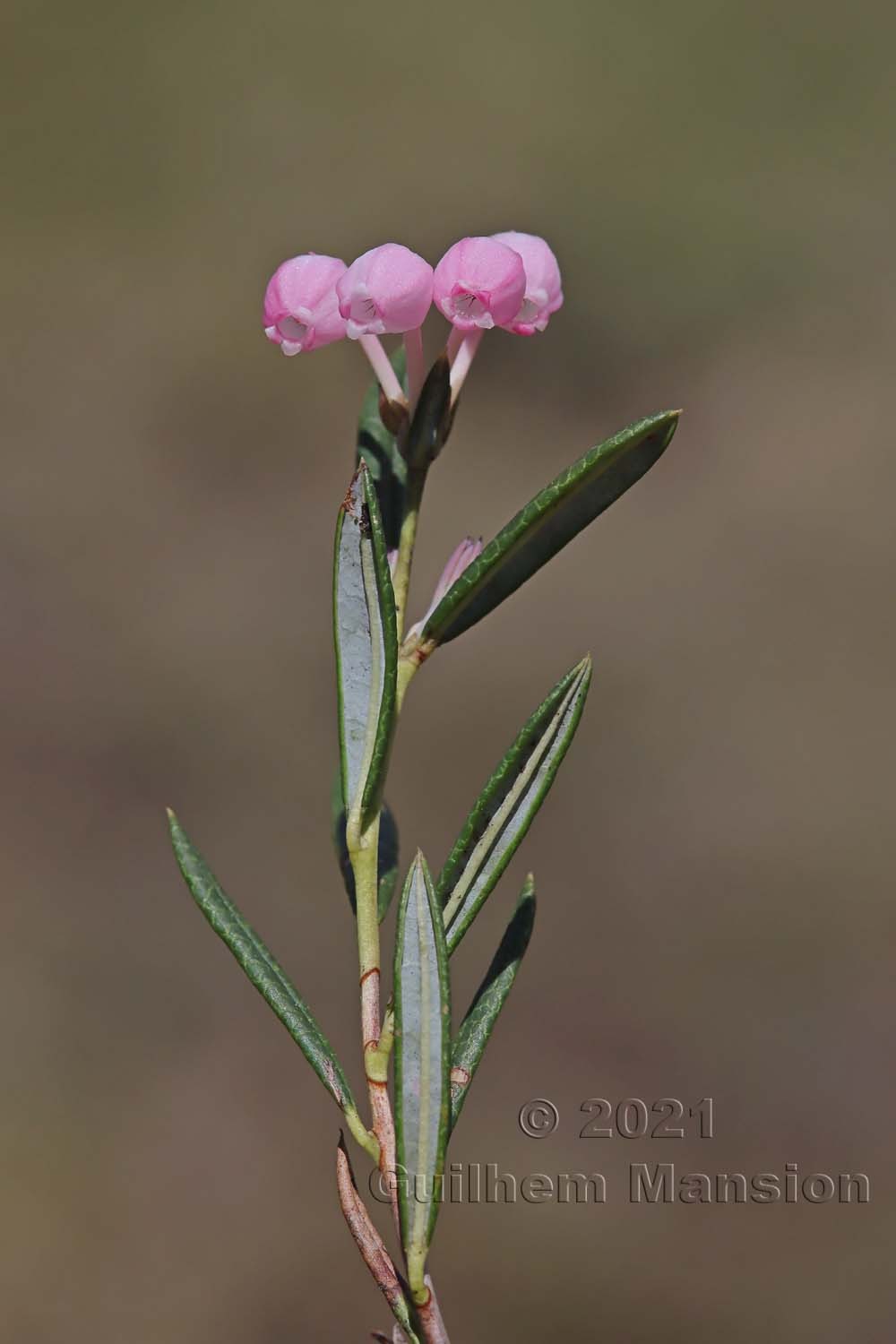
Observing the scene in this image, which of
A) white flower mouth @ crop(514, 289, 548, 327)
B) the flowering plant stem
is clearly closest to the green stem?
the flowering plant stem

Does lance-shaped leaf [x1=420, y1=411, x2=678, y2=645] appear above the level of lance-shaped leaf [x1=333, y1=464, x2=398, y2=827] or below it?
above

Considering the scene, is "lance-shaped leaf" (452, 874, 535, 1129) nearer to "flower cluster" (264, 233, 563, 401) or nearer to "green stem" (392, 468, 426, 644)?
"green stem" (392, 468, 426, 644)

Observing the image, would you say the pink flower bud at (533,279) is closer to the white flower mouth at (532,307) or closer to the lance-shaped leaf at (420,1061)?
the white flower mouth at (532,307)

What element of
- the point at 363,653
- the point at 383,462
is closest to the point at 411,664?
the point at 363,653

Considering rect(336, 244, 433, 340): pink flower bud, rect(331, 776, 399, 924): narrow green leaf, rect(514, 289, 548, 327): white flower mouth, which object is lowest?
rect(331, 776, 399, 924): narrow green leaf

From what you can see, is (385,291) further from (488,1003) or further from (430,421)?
(488,1003)

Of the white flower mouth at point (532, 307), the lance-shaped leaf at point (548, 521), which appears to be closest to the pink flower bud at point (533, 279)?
the white flower mouth at point (532, 307)
